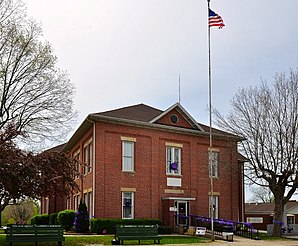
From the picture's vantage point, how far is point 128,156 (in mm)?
35062

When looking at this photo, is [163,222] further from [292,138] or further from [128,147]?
[292,138]

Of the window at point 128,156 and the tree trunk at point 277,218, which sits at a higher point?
the window at point 128,156

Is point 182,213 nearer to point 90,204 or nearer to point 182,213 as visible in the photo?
point 182,213

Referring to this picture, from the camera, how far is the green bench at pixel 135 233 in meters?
25.1

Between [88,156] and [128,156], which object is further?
[88,156]

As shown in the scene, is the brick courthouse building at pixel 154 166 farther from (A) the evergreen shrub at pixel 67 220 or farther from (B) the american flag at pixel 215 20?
(B) the american flag at pixel 215 20

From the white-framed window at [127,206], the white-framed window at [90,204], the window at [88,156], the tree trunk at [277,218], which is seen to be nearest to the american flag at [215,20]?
the window at [88,156]

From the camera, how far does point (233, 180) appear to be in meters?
40.0

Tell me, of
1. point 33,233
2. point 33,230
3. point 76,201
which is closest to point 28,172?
point 33,230

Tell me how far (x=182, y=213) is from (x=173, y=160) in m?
3.77

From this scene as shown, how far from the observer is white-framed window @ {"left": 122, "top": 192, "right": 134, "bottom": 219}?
34.2m

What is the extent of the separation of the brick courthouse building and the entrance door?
2.7 inches

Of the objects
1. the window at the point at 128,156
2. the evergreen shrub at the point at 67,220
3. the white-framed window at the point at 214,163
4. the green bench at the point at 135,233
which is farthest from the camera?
the white-framed window at the point at 214,163

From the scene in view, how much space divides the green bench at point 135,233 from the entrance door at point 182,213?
32.9ft
